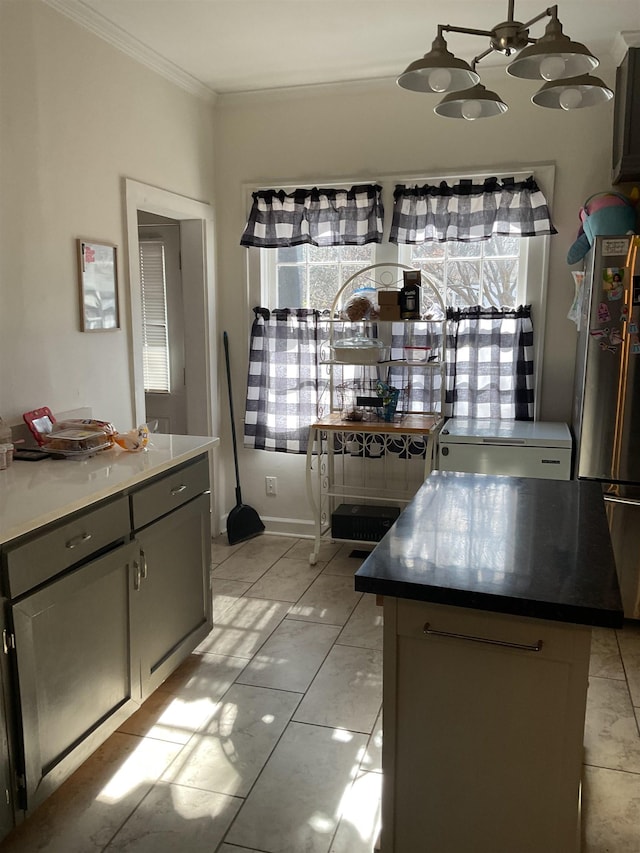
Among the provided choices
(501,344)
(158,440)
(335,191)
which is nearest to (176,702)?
(158,440)

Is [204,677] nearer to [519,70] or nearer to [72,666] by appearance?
[72,666]

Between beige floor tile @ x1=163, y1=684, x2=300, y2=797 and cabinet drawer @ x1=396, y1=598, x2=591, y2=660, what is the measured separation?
40.2 inches

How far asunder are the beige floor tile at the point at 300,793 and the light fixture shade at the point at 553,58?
2098mm

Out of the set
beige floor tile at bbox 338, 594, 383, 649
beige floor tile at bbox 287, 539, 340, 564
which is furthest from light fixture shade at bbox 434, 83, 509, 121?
beige floor tile at bbox 287, 539, 340, 564

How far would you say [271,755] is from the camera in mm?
2275

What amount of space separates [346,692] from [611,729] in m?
0.95

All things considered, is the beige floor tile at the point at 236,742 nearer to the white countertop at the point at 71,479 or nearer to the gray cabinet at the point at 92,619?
the gray cabinet at the point at 92,619

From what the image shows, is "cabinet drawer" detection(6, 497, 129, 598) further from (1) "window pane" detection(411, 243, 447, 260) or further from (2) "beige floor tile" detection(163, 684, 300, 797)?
(1) "window pane" detection(411, 243, 447, 260)

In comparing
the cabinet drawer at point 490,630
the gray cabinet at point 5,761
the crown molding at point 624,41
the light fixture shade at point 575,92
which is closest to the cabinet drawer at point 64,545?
the gray cabinet at point 5,761

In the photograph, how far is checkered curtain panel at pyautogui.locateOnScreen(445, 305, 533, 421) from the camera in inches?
147

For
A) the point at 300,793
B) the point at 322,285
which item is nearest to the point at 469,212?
the point at 322,285

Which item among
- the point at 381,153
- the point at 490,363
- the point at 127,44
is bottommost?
the point at 490,363

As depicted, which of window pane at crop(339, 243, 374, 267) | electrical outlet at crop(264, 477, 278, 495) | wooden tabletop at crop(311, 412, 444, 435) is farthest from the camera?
electrical outlet at crop(264, 477, 278, 495)

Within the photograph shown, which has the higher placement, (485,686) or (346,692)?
(485,686)
